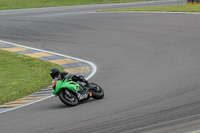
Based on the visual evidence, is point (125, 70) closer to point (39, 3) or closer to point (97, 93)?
point (97, 93)

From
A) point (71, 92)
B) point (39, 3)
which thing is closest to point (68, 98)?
point (71, 92)

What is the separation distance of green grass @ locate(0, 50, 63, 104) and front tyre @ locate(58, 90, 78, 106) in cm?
257

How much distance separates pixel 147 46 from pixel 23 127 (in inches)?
442

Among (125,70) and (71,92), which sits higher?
(125,70)

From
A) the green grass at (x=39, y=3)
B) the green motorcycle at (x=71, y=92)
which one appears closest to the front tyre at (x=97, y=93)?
the green motorcycle at (x=71, y=92)

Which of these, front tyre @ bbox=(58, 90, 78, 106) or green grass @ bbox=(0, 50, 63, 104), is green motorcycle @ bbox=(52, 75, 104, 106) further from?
green grass @ bbox=(0, 50, 63, 104)

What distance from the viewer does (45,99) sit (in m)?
11.8

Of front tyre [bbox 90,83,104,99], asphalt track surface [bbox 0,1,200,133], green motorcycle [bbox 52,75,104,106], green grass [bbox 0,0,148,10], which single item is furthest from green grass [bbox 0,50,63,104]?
green grass [bbox 0,0,148,10]

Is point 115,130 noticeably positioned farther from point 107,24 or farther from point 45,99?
point 107,24

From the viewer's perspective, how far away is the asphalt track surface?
864 cm

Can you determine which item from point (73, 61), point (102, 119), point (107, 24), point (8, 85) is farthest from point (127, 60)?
point (107, 24)

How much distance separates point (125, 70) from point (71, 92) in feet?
14.8

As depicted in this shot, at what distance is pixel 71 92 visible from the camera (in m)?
10.6

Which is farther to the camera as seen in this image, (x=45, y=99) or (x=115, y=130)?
(x=45, y=99)
